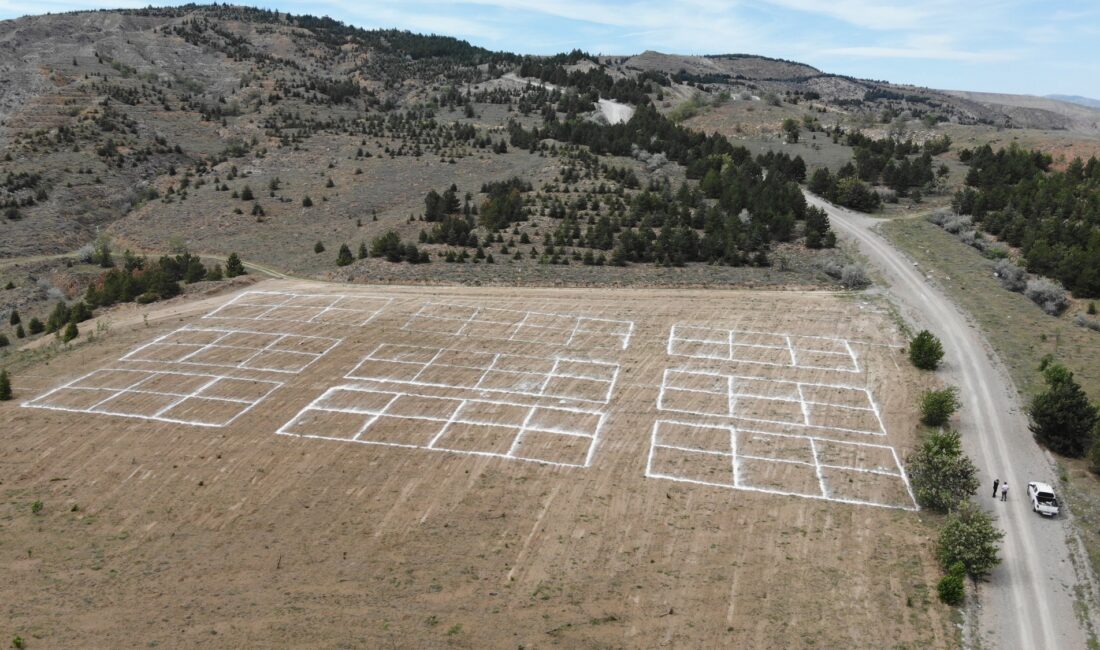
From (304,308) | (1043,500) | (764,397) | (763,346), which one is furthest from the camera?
(304,308)

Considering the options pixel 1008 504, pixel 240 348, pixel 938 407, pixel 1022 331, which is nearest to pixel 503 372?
pixel 240 348

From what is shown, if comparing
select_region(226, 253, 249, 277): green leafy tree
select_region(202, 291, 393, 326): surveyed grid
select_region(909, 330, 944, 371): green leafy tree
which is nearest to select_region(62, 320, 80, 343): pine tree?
select_region(202, 291, 393, 326): surveyed grid

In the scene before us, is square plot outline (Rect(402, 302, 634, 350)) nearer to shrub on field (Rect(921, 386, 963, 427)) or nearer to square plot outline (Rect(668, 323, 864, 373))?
square plot outline (Rect(668, 323, 864, 373))

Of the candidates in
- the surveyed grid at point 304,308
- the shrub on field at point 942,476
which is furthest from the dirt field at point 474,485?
the shrub on field at point 942,476

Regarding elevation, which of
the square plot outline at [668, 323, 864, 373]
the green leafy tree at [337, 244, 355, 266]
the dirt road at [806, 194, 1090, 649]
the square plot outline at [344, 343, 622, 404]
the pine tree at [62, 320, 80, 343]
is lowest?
the dirt road at [806, 194, 1090, 649]

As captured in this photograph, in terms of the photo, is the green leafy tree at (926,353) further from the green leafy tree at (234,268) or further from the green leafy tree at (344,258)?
the green leafy tree at (234,268)

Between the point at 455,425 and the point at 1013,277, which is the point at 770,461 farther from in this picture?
the point at 1013,277

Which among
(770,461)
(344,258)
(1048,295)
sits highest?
(344,258)
